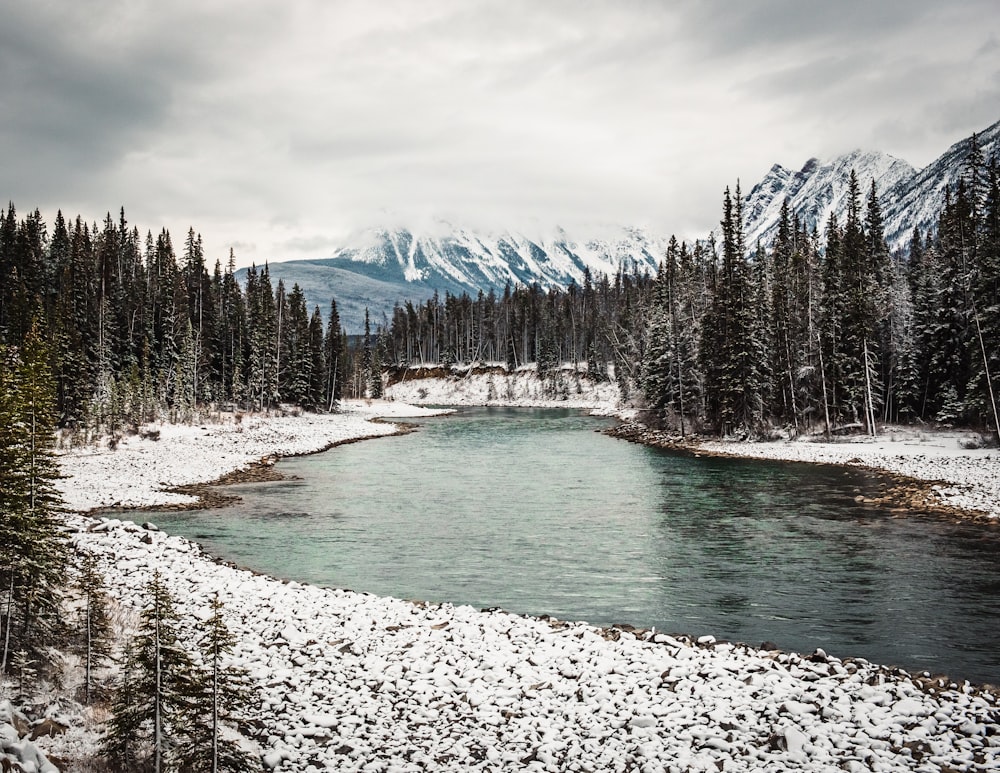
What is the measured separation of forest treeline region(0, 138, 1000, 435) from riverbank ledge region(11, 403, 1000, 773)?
124ft

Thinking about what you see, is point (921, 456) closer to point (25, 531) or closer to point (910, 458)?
point (910, 458)

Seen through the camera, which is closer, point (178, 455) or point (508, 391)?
point (178, 455)

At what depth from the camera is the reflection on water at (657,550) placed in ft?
53.0

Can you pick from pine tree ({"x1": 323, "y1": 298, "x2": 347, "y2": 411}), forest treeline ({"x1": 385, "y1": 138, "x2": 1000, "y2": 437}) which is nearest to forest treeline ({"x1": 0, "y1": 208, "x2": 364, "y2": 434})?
pine tree ({"x1": 323, "y1": 298, "x2": 347, "y2": 411})

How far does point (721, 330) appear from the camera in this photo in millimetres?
58094

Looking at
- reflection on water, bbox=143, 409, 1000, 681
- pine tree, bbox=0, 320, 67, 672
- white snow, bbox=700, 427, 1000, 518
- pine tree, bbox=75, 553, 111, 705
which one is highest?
pine tree, bbox=0, 320, 67, 672

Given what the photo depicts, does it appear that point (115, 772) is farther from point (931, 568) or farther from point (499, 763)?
point (931, 568)

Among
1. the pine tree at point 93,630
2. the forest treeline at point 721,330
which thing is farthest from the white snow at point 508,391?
the pine tree at point 93,630

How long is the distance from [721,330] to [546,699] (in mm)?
51276

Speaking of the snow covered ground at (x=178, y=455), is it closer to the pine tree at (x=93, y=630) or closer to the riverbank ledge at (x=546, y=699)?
the pine tree at (x=93, y=630)

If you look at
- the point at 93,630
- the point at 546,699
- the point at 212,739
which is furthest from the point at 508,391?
the point at 212,739

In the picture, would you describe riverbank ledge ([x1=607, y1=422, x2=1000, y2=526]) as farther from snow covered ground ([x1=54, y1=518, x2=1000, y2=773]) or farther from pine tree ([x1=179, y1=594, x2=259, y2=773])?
pine tree ([x1=179, y1=594, x2=259, y2=773])

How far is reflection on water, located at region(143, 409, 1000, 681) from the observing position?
16.2 m

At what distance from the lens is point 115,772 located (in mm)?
8586
